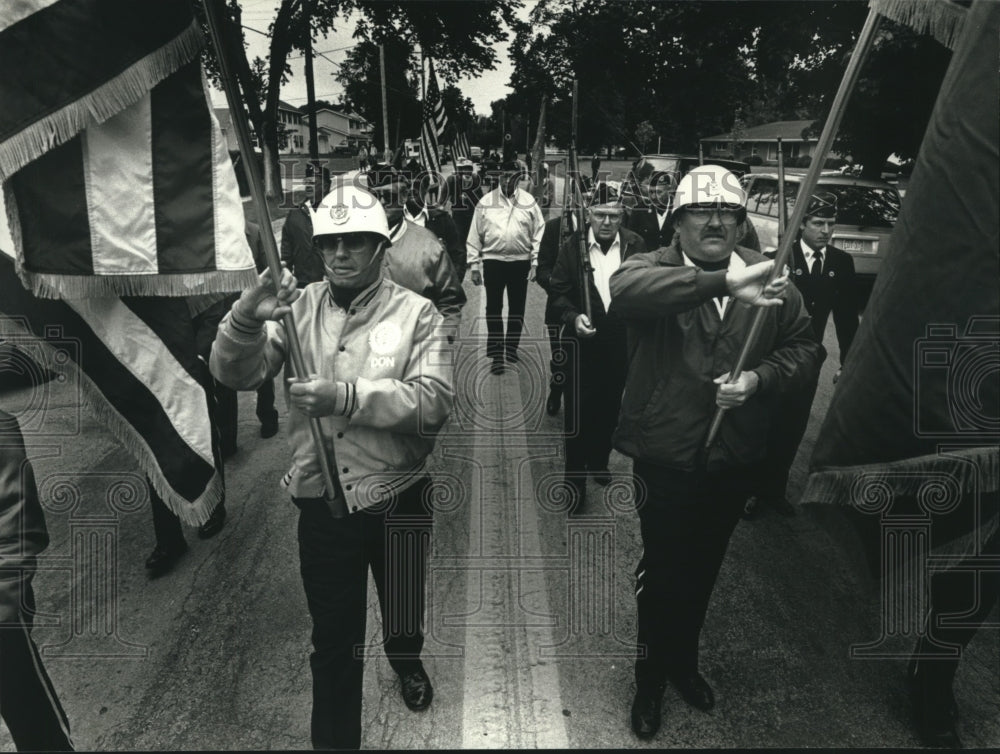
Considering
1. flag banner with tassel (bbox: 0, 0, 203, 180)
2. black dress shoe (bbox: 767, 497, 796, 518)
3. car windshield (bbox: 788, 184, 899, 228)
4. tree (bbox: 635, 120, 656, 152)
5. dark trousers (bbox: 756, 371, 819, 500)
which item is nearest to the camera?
flag banner with tassel (bbox: 0, 0, 203, 180)

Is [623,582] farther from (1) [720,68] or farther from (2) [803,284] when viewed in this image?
(1) [720,68]

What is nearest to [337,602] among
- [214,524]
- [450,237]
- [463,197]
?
[214,524]

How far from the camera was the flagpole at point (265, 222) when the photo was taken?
1.88m

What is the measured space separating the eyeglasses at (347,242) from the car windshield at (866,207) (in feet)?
26.9

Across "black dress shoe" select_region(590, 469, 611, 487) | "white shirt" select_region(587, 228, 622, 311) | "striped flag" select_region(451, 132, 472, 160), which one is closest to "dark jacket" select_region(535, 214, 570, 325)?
"white shirt" select_region(587, 228, 622, 311)

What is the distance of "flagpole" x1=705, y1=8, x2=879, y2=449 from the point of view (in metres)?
1.98

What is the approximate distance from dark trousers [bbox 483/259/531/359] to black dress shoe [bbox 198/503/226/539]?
3880mm

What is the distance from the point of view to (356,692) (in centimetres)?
253

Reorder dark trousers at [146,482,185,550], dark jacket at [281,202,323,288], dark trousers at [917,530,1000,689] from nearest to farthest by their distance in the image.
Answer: dark trousers at [917,530,1000,689] → dark trousers at [146,482,185,550] → dark jacket at [281,202,323,288]

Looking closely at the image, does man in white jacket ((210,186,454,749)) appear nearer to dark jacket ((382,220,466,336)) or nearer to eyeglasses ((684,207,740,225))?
eyeglasses ((684,207,740,225))

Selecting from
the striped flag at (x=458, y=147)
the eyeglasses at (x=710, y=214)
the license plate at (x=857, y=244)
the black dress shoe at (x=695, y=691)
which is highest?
the striped flag at (x=458, y=147)

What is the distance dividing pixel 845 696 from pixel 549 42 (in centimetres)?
732

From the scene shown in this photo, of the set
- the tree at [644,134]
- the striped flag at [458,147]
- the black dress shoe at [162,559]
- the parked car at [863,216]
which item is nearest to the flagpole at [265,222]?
the black dress shoe at [162,559]

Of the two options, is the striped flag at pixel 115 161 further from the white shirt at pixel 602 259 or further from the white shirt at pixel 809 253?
the white shirt at pixel 809 253
